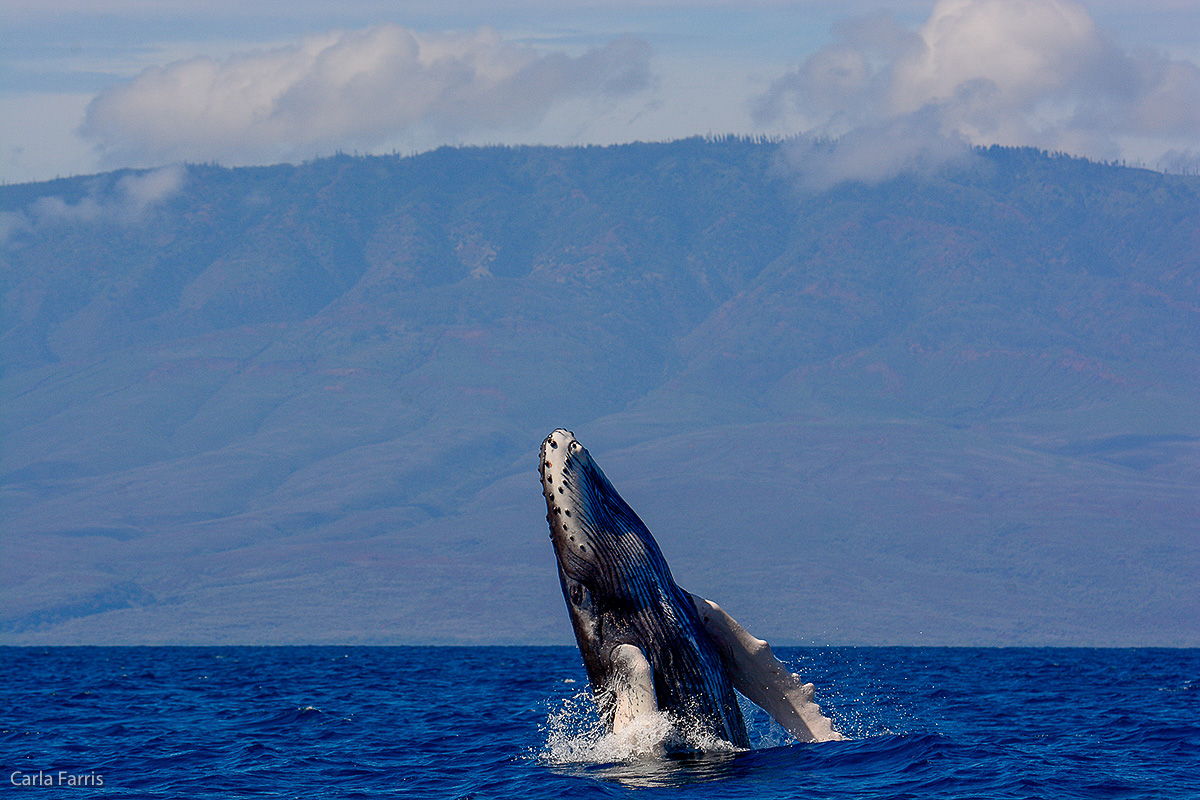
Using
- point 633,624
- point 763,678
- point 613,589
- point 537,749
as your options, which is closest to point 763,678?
point 763,678

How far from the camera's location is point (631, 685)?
11.0m

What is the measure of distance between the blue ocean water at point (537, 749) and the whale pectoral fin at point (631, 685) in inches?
21.7

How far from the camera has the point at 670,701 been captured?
11.5 meters

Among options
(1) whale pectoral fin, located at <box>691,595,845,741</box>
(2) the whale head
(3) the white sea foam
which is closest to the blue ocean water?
(3) the white sea foam

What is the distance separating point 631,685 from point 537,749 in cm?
573

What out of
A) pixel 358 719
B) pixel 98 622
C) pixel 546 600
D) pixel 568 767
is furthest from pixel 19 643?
pixel 568 767

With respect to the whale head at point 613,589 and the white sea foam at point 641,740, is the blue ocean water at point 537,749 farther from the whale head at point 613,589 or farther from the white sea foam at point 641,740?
the whale head at point 613,589

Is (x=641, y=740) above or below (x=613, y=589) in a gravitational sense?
below

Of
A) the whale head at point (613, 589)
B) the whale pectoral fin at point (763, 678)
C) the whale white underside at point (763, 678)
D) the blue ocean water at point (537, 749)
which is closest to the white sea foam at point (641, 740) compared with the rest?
the blue ocean water at point (537, 749)

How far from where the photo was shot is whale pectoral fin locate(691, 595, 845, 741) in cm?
1188

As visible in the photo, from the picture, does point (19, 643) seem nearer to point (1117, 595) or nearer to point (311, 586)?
point (311, 586)

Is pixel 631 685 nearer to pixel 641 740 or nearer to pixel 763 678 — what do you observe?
pixel 641 740

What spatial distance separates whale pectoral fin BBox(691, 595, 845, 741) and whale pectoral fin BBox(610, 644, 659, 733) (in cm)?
95

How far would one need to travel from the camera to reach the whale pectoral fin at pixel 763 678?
39.0 ft
